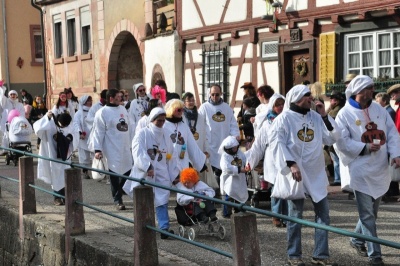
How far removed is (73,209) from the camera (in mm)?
9836

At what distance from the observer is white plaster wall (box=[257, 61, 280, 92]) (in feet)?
67.1

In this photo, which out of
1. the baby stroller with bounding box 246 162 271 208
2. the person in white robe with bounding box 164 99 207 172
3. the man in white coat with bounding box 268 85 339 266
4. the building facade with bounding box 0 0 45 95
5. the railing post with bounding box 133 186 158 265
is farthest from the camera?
the building facade with bounding box 0 0 45 95

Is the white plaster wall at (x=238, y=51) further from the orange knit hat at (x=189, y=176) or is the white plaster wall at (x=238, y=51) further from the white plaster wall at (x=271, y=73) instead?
the orange knit hat at (x=189, y=176)

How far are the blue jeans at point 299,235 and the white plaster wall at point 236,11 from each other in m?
13.7

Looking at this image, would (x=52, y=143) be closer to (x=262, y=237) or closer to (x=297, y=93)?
(x=262, y=237)

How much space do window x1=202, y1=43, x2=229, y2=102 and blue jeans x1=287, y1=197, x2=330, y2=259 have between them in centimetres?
1437

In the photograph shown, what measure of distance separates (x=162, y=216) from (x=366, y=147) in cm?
247

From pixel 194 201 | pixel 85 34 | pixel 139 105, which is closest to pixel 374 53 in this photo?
pixel 139 105

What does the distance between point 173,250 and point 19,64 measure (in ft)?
→ 121

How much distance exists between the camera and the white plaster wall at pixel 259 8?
68.3 ft

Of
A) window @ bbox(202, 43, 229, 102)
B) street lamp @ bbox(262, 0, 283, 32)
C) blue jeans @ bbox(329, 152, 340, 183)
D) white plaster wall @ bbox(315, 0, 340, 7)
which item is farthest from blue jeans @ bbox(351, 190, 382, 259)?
window @ bbox(202, 43, 229, 102)

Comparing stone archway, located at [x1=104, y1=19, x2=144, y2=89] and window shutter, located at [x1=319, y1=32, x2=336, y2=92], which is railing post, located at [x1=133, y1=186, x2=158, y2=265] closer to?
window shutter, located at [x1=319, y1=32, x2=336, y2=92]

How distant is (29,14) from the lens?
1770 inches

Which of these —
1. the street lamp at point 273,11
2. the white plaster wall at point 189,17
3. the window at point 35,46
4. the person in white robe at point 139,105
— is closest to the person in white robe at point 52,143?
the person in white robe at point 139,105
